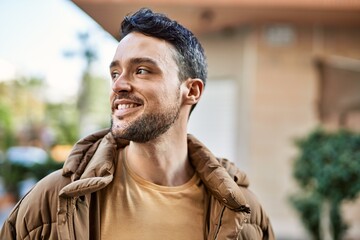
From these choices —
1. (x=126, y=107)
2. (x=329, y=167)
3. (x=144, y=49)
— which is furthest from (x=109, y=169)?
(x=329, y=167)

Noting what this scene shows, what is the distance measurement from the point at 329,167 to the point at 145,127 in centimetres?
462

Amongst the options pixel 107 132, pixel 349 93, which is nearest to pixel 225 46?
pixel 349 93

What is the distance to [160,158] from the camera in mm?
2074

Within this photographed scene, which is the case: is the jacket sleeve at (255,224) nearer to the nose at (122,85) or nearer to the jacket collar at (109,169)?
the jacket collar at (109,169)

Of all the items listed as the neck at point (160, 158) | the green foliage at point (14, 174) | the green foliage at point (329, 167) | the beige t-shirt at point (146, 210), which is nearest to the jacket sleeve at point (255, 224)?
the beige t-shirt at point (146, 210)

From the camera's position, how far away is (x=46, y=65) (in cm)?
1007

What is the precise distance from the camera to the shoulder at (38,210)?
1821 mm

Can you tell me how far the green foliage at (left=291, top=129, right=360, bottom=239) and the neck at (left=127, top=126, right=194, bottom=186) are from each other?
426cm

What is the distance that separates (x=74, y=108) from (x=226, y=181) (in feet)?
37.5

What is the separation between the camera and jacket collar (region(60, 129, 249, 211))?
187 cm

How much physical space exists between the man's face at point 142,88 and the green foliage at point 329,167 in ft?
14.6

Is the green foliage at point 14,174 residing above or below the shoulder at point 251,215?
below

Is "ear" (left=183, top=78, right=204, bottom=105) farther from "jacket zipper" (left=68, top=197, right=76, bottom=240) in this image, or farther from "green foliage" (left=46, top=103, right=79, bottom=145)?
"green foliage" (left=46, top=103, right=79, bottom=145)

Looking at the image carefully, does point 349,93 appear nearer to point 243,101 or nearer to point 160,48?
point 243,101
